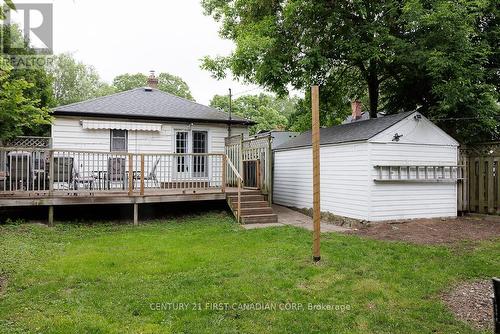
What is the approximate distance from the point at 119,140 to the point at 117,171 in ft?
7.78

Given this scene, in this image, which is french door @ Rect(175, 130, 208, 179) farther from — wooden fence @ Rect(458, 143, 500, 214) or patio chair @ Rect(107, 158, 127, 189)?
wooden fence @ Rect(458, 143, 500, 214)

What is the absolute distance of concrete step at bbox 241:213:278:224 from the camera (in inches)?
352

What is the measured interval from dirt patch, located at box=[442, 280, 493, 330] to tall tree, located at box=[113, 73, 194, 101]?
41827mm

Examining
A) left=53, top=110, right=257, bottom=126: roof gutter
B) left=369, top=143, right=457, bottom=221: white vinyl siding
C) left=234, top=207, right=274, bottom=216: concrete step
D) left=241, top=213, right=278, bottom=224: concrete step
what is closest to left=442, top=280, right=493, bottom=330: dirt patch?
left=369, top=143, right=457, bottom=221: white vinyl siding

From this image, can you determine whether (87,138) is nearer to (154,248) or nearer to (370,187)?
(154,248)

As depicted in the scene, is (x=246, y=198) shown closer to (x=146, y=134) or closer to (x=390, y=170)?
(x=390, y=170)

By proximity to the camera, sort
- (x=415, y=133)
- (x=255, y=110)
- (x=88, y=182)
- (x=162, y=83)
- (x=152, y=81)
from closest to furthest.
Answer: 1. (x=88, y=182)
2. (x=415, y=133)
3. (x=152, y=81)
4. (x=255, y=110)
5. (x=162, y=83)

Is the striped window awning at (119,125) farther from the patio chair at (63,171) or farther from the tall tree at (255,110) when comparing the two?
the tall tree at (255,110)

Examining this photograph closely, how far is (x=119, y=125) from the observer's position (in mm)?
11312

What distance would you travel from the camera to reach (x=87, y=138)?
1116 centimetres

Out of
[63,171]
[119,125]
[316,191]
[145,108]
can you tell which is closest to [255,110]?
[145,108]

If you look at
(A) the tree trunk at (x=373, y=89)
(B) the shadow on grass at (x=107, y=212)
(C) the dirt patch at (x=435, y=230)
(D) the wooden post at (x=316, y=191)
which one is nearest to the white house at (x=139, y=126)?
(B) the shadow on grass at (x=107, y=212)

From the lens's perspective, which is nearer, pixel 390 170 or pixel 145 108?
pixel 390 170

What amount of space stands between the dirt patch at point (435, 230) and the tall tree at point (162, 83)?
38.2m
